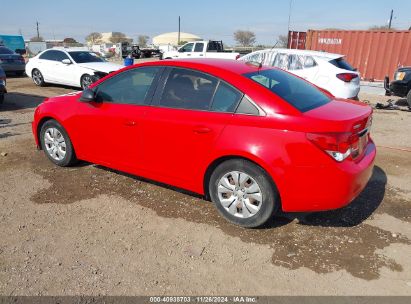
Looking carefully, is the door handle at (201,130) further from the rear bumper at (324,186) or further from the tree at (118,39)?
the tree at (118,39)

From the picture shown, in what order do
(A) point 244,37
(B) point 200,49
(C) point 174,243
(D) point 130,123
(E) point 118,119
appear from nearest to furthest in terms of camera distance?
(C) point 174,243 < (D) point 130,123 < (E) point 118,119 < (B) point 200,49 < (A) point 244,37

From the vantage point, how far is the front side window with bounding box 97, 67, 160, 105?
4094mm

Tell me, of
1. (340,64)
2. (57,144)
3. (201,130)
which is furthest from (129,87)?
(340,64)

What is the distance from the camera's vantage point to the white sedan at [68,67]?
11.7 metres

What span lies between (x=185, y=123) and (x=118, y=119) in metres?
0.95

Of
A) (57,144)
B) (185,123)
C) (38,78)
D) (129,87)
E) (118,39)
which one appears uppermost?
(129,87)

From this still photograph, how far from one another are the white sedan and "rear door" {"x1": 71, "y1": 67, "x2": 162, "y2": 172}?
7278mm

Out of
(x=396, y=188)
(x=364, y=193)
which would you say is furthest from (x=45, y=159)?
(x=396, y=188)

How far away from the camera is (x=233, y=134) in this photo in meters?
3.38

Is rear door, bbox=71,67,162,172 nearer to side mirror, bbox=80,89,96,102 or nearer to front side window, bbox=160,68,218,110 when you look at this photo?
side mirror, bbox=80,89,96,102

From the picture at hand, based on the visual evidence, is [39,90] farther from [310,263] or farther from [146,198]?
[310,263]

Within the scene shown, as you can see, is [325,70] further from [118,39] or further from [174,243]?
[118,39]

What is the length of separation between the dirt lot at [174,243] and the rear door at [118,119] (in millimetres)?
446

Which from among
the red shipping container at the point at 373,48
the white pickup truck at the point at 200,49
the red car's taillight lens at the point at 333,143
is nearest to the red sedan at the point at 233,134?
the red car's taillight lens at the point at 333,143
